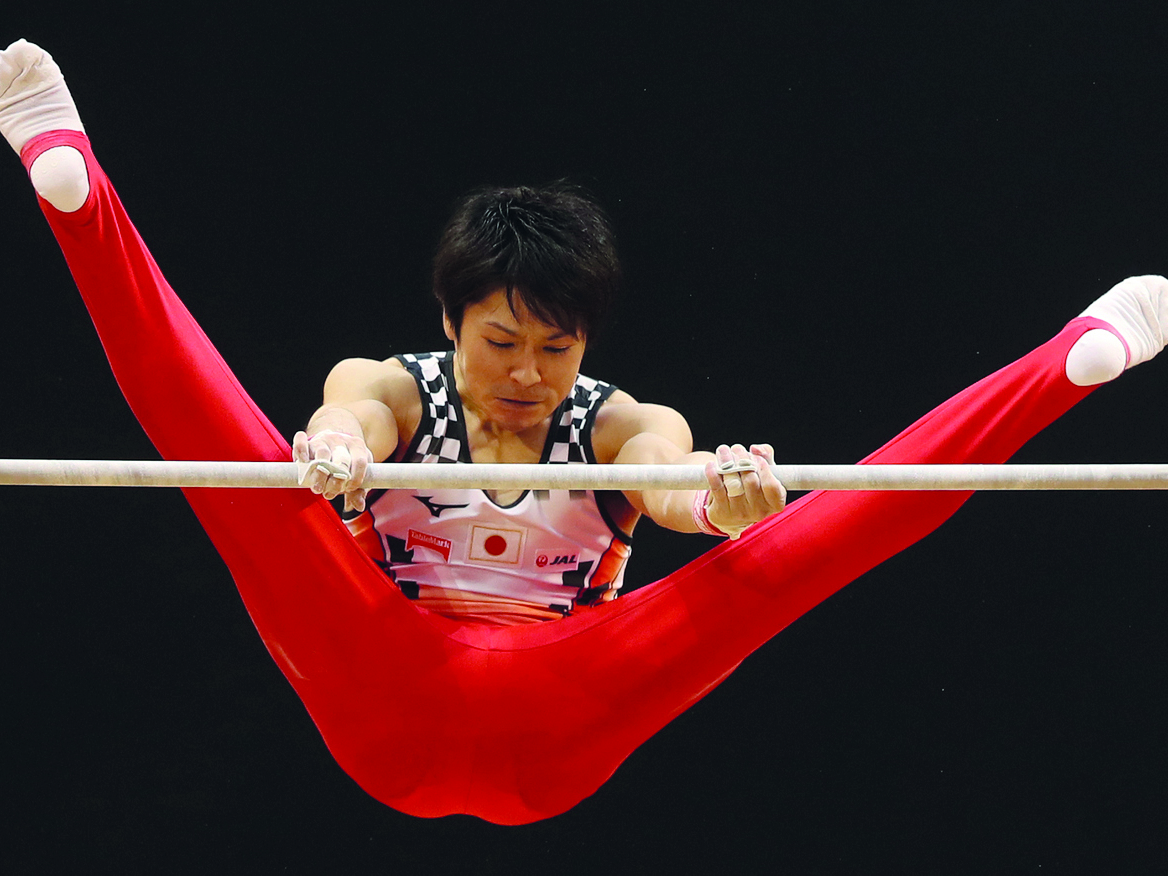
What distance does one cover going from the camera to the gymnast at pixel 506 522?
1.53 metres

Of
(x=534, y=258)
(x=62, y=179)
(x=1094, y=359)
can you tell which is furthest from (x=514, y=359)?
(x=1094, y=359)

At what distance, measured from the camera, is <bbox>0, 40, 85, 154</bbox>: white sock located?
143cm

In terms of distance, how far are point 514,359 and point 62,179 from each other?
604 mm

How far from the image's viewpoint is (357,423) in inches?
64.7

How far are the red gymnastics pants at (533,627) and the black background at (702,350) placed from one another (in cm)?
89

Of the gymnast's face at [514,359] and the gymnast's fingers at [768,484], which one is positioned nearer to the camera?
the gymnast's fingers at [768,484]

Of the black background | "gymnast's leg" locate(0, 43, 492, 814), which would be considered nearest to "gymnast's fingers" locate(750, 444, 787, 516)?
"gymnast's leg" locate(0, 43, 492, 814)

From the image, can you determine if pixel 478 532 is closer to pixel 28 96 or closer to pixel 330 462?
pixel 330 462

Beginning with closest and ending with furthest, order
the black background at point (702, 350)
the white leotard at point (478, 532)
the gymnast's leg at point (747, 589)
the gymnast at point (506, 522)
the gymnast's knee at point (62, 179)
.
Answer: the gymnast's knee at point (62, 179)
the gymnast at point (506, 522)
the gymnast's leg at point (747, 589)
the white leotard at point (478, 532)
the black background at point (702, 350)

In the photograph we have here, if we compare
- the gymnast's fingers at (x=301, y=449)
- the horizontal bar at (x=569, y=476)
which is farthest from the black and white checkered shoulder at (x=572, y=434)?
the gymnast's fingers at (x=301, y=449)

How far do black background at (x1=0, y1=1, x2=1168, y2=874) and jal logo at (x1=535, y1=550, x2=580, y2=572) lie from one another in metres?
0.78

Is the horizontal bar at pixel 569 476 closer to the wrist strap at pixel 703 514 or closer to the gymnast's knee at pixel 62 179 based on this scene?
the wrist strap at pixel 703 514

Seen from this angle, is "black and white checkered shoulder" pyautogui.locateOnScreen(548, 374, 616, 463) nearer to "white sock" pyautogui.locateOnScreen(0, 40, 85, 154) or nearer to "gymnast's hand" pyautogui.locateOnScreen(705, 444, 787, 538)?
"gymnast's hand" pyautogui.locateOnScreen(705, 444, 787, 538)

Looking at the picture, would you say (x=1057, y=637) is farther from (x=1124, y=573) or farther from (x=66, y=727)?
(x=66, y=727)
